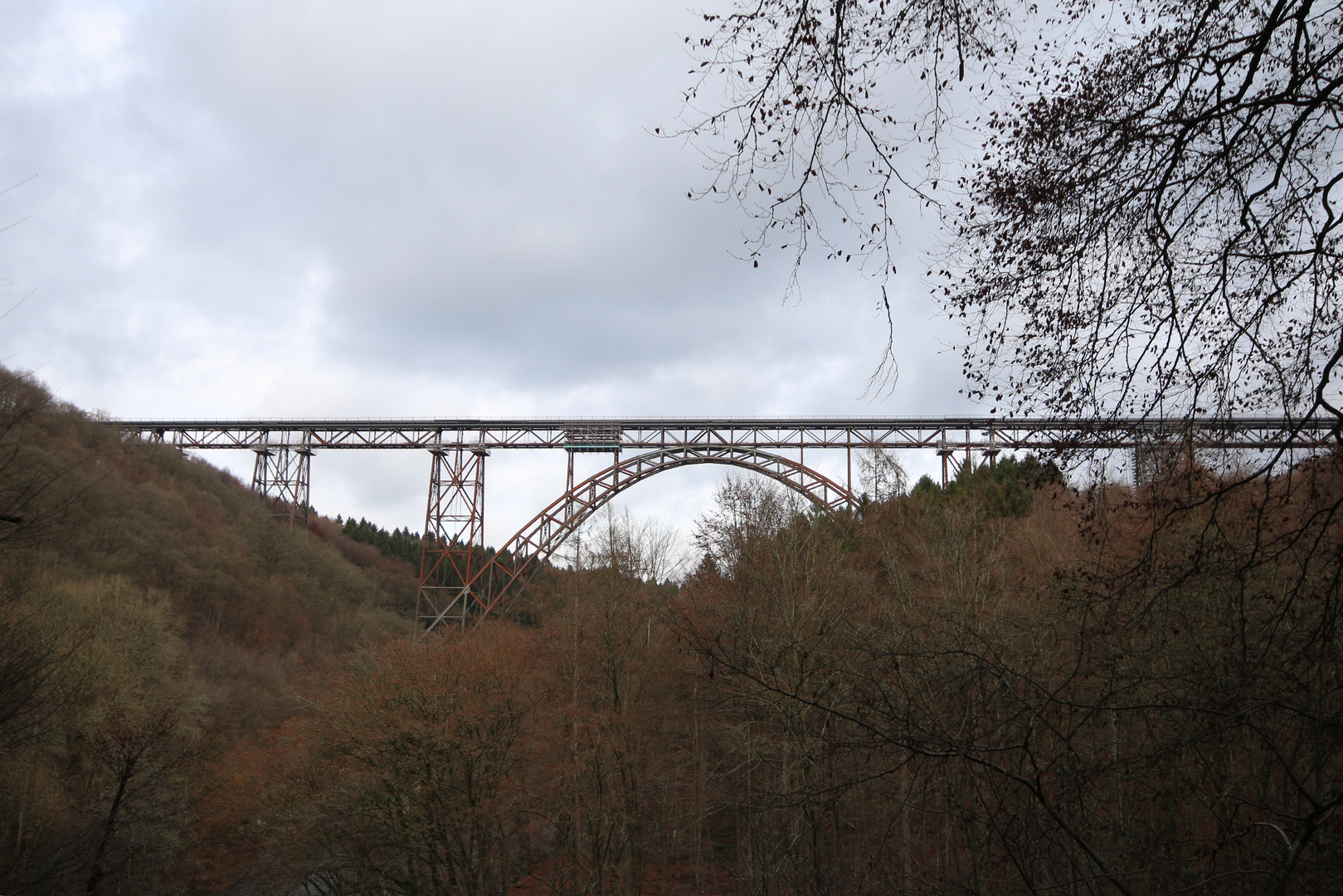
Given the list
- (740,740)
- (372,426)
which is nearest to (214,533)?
(372,426)

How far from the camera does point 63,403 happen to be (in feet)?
93.9

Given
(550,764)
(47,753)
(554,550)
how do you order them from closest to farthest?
(550,764)
(47,753)
(554,550)

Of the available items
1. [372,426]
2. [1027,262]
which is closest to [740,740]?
[1027,262]

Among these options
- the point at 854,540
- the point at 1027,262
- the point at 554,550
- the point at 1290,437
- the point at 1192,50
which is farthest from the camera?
the point at 554,550

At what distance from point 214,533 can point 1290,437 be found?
108 feet

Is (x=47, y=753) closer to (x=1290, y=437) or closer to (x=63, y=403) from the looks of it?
(x=63, y=403)

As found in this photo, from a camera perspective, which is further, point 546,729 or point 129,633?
point 129,633

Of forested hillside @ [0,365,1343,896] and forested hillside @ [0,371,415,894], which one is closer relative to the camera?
forested hillside @ [0,365,1343,896]

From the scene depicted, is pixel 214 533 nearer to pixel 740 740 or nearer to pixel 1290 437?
pixel 740 740

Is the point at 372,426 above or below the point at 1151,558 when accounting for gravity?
above

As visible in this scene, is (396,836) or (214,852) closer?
(396,836)

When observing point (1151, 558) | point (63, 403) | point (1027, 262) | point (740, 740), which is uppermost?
point (63, 403)

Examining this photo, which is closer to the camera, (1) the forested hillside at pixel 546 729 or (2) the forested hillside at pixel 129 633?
(1) the forested hillside at pixel 546 729

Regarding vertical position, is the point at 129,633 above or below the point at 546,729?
above
